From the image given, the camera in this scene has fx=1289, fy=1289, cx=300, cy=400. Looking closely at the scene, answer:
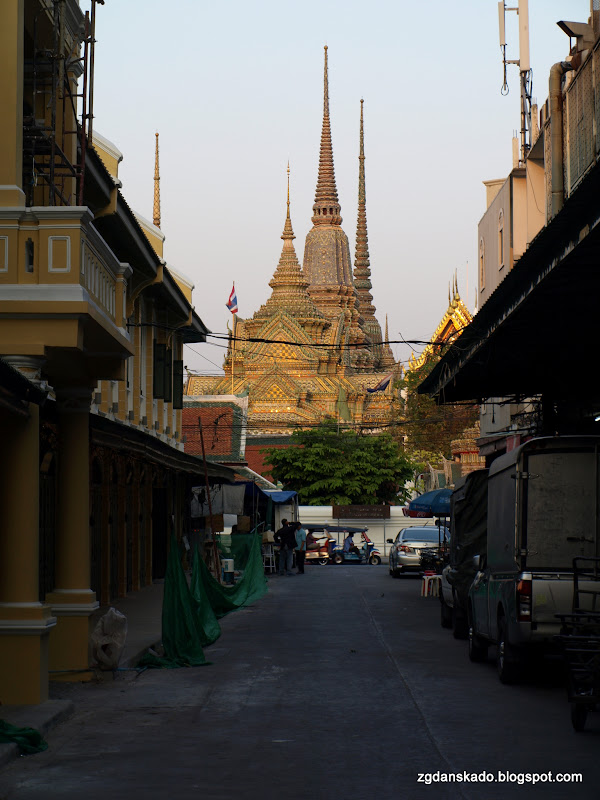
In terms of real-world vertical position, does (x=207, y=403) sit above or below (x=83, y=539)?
above

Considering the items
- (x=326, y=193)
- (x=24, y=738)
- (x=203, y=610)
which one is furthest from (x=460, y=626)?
(x=326, y=193)

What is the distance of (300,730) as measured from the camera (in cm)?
1088

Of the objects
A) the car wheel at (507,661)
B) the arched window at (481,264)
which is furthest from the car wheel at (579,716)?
the arched window at (481,264)

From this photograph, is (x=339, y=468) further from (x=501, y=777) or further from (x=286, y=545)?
(x=501, y=777)

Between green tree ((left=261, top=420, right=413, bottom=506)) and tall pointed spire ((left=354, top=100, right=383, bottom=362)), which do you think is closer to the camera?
green tree ((left=261, top=420, right=413, bottom=506))

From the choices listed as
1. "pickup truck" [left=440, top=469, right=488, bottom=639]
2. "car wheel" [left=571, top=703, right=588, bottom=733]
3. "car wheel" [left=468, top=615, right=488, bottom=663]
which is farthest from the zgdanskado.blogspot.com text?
"pickup truck" [left=440, top=469, right=488, bottom=639]

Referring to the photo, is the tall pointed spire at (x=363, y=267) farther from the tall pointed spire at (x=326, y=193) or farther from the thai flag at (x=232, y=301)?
the thai flag at (x=232, y=301)

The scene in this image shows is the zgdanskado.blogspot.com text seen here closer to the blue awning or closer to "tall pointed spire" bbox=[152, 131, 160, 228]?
the blue awning

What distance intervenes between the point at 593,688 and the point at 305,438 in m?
58.8

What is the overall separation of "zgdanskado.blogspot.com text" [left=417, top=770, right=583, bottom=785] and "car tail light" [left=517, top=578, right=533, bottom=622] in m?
4.42

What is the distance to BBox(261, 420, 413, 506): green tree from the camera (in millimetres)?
67312

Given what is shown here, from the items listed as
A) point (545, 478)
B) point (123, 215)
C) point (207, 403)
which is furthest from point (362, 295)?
point (545, 478)

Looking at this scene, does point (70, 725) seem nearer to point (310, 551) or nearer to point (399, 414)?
point (310, 551)

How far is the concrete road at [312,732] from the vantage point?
8555mm
